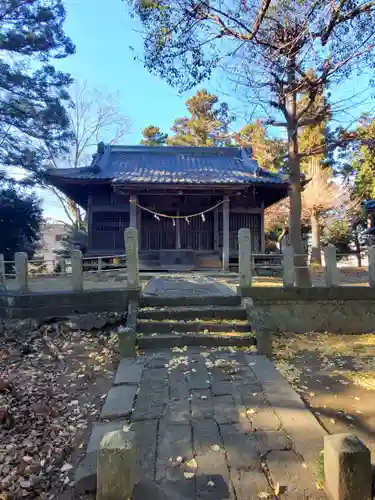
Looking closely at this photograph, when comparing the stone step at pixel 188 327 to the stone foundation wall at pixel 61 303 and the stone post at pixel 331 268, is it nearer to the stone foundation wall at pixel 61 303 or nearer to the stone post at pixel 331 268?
the stone foundation wall at pixel 61 303

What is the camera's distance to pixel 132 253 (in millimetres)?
6414

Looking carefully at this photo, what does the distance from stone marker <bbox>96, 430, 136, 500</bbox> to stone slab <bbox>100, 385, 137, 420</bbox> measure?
1252 millimetres

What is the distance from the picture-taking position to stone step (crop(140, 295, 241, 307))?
6340 mm

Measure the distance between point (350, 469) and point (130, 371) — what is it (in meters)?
2.97

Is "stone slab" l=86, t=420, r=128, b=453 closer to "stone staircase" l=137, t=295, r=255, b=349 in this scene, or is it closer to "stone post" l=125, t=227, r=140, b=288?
"stone staircase" l=137, t=295, r=255, b=349

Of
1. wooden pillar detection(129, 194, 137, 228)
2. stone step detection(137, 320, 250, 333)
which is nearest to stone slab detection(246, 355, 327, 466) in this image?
stone step detection(137, 320, 250, 333)

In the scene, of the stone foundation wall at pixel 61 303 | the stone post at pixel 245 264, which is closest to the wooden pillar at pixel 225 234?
the stone post at pixel 245 264

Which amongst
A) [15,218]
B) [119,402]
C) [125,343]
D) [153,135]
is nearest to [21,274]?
[125,343]

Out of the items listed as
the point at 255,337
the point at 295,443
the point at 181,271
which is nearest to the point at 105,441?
the point at 295,443

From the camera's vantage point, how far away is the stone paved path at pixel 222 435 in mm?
2400

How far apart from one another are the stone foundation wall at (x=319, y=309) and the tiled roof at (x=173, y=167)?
19.1 feet

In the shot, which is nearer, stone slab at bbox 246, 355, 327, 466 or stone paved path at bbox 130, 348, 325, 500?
stone paved path at bbox 130, 348, 325, 500

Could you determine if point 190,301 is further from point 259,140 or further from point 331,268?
point 259,140

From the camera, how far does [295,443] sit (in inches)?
112
